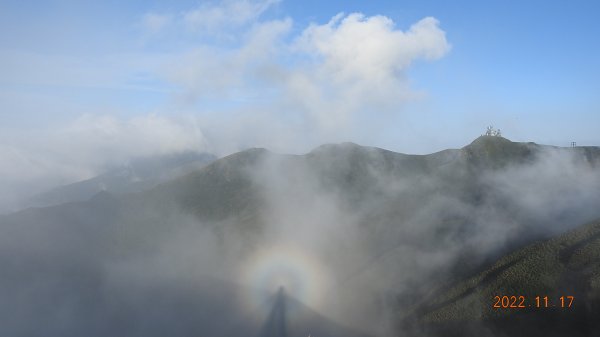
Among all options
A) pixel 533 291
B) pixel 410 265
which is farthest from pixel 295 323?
pixel 533 291

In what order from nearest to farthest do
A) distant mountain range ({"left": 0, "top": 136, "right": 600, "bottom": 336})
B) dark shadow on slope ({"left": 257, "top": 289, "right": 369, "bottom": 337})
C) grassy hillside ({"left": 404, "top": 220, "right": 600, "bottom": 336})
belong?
grassy hillside ({"left": 404, "top": 220, "right": 600, "bottom": 336})
distant mountain range ({"left": 0, "top": 136, "right": 600, "bottom": 336})
dark shadow on slope ({"left": 257, "top": 289, "right": 369, "bottom": 337})

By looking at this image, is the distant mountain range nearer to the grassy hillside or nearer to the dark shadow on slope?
the grassy hillside

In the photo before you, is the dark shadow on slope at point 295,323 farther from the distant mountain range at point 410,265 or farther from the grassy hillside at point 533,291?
the grassy hillside at point 533,291

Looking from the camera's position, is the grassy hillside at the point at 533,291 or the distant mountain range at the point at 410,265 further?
the distant mountain range at the point at 410,265

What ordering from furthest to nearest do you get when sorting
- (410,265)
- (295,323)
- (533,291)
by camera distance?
(410,265)
(295,323)
(533,291)

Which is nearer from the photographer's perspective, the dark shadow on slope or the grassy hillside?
the grassy hillside

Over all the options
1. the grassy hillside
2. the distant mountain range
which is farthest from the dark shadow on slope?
the grassy hillside

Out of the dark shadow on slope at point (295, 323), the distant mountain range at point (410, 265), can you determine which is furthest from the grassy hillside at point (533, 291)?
the dark shadow on slope at point (295, 323)

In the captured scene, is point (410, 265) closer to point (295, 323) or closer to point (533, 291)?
point (533, 291)

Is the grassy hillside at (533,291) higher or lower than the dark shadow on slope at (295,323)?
higher

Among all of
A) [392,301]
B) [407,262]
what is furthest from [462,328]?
[407,262]

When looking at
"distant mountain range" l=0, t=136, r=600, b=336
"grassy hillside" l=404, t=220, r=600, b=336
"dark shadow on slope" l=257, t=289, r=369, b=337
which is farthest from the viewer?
"dark shadow on slope" l=257, t=289, r=369, b=337

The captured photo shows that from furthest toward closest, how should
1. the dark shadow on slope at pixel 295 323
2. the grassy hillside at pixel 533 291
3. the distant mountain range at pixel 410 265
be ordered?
the dark shadow on slope at pixel 295 323 < the distant mountain range at pixel 410 265 < the grassy hillside at pixel 533 291

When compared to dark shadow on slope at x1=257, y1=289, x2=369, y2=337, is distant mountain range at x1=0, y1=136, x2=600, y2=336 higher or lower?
higher
